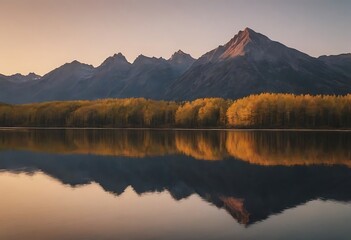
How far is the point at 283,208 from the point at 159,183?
18977 millimetres

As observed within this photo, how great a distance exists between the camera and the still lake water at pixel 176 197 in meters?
29.7

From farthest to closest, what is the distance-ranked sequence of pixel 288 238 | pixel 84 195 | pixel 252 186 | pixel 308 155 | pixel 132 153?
1. pixel 132 153
2. pixel 308 155
3. pixel 252 186
4. pixel 84 195
5. pixel 288 238

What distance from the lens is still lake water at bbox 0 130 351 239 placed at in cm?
2972

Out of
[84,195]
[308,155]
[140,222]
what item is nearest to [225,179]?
[84,195]

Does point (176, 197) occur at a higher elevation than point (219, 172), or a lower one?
higher

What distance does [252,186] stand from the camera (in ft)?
160

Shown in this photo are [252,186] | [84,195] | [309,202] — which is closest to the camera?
[309,202]

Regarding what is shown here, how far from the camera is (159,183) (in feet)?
172

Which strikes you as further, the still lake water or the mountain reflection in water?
the mountain reflection in water

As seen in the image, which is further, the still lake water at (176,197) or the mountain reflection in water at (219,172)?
the mountain reflection in water at (219,172)

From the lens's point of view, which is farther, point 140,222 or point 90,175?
point 90,175

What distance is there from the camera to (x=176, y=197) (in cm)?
4294

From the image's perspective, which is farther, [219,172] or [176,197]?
[219,172]

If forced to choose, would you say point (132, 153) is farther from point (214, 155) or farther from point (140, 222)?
point (140, 222)
